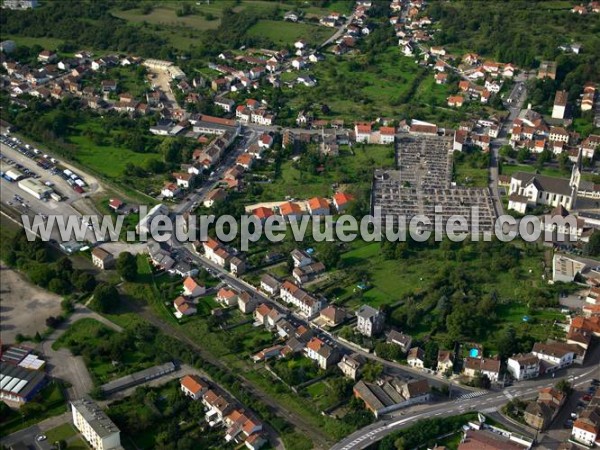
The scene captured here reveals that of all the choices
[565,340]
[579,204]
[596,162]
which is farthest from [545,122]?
[565,340]

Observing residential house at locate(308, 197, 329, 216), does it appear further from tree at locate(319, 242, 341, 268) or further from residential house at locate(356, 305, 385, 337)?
residential house at locate(356, 305, 385, 337)

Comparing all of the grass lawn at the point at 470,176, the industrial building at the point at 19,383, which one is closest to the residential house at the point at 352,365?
the industrial building at the point at 19,383

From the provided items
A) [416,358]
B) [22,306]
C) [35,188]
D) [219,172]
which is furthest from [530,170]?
[22,306]

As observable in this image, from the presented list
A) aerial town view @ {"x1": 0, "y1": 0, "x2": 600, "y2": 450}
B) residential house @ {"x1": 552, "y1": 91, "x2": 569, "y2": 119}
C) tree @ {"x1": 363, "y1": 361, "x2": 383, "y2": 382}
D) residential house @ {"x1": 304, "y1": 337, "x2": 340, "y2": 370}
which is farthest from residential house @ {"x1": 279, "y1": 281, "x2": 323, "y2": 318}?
residential house @ {"x1": 552, "y1": 91, "x2": 569, "y2": 119}

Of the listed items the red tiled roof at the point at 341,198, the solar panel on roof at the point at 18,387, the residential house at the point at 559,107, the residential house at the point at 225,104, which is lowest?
the solar panel on roof at the point at 18,387

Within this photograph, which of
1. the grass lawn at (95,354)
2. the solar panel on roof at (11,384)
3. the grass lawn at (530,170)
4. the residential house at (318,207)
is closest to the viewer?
the solar panel on roof at (11,384)

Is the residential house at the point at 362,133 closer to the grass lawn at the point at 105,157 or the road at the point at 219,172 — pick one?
the road at the point at 219,172

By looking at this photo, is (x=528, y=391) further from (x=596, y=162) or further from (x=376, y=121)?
(x=376, y=121)
